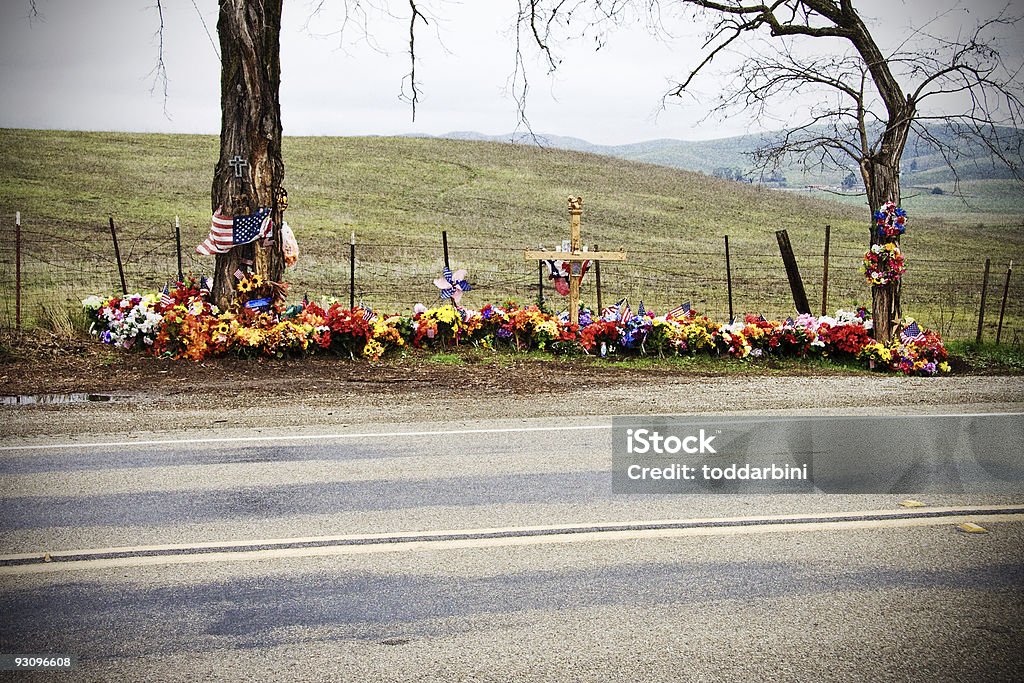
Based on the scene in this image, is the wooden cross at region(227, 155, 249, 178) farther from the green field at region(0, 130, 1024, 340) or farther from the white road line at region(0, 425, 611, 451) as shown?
the white road line at region(0, 425, 611, 451)

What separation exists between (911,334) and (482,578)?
11185mm

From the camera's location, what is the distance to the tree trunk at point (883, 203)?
1449 cm

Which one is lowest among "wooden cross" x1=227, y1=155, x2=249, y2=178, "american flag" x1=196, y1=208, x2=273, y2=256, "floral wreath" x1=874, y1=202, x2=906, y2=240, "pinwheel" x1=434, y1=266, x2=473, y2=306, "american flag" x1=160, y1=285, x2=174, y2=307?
"american flag" x1=160, y1=285, x2=174, y2=307

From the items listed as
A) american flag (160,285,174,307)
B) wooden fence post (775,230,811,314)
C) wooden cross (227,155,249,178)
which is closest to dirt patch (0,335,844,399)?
american flag (160,285,174,307)

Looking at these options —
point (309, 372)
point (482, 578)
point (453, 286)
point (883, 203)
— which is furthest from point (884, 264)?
point (482, 578)

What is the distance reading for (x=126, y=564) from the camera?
530cm

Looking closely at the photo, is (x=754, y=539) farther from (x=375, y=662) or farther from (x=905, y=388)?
(x=905, y=388)

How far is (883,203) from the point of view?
14688mm

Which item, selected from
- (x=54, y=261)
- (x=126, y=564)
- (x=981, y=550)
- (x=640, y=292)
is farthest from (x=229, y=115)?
(x=54, y=261)

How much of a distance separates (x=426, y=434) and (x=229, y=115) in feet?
25.4

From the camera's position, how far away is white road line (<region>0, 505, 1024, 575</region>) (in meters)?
5.39

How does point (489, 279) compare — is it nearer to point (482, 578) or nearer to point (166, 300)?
point (166, 300)

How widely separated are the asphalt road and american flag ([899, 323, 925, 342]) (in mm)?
8050

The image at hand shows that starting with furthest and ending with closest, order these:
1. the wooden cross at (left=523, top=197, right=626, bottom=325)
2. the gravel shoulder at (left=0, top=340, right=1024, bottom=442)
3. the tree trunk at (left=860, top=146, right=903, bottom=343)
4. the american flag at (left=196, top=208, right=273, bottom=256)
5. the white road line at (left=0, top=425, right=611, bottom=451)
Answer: the wooden cross at (left=523, top=197, right=626, bottom=325), the tree trunk at (left=860, top=146, right=903, bottom=343), the american flag at (left=196, top=208, right=273, bottom=256), the gravel shoulder at (left=0, top=340, right=1024, bottom=442), the white road line at (left=0, top=425, right=611, bottom=451)
